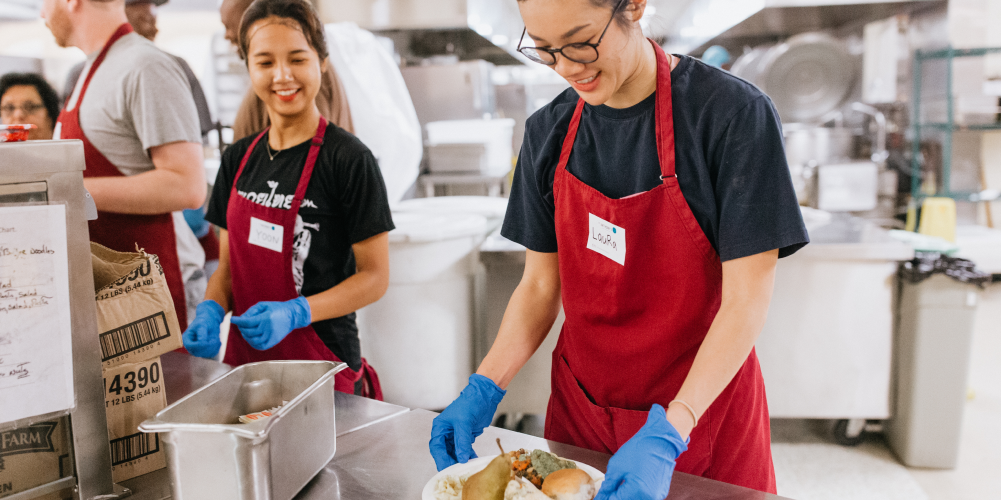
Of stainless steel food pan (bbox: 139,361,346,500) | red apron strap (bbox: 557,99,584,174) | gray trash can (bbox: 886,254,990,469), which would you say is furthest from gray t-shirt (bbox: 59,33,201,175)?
gray trash can (bbox: 886,254,990,469)

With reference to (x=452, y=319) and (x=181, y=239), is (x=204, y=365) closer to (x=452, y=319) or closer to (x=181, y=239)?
(x=181, y=239)

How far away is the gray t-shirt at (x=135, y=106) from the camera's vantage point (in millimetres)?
1670

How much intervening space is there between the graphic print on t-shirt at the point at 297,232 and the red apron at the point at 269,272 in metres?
0.01

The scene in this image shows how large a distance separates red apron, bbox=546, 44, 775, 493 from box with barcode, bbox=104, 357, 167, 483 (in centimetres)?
67

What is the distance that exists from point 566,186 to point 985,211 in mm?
5468

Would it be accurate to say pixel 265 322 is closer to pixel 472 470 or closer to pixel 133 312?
pixel 133 312

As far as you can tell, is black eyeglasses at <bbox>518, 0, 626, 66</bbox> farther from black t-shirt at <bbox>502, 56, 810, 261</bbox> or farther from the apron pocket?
the apron pocket

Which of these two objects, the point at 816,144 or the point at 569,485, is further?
the point at 816,144

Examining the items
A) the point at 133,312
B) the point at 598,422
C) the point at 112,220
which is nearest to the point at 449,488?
the point at 598,422

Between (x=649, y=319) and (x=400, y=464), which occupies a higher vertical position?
(x=649, y=319)

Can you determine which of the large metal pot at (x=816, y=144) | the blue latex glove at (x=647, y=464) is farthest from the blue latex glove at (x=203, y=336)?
the large metal pot at (x=816, y=144)

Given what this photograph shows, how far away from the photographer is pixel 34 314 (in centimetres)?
74

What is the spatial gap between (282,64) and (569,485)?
112 centimetres

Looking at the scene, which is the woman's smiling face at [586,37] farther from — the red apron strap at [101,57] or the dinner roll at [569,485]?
the red apron strap at [101,57]
